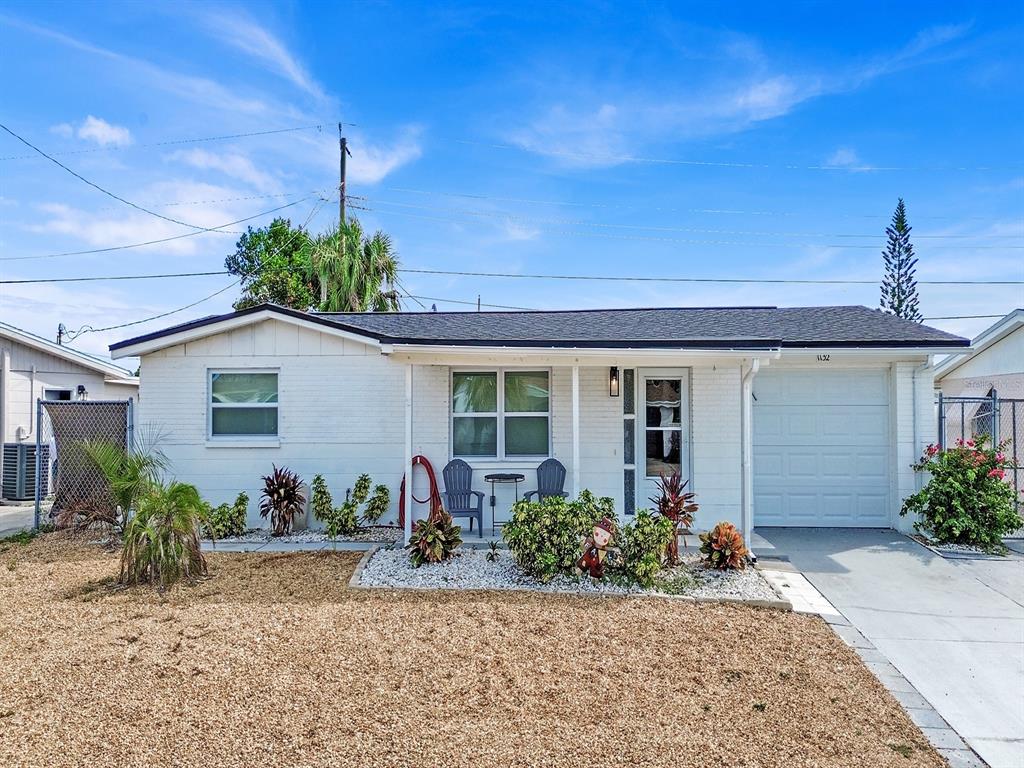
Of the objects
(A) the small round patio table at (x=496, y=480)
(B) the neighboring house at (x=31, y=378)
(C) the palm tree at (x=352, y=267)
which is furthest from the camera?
(C) the palm tree at (x=352, y=267)

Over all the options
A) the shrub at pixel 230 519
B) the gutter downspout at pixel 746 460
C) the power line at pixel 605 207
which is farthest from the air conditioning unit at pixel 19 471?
the power line at pixel 605 207

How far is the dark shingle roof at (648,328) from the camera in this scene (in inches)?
272

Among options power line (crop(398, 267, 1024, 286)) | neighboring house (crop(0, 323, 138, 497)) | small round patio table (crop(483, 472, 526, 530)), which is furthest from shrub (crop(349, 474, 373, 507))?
power line (crop(398, 267, 1024, 286))

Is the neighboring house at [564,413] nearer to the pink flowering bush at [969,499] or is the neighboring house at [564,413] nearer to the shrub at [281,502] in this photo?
the shrub at [281,502]

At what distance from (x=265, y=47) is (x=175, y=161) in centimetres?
929

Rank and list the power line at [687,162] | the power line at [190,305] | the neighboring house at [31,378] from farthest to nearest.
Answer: the power line at [190,305]
the power line at [687,162]
the neighboring house at [31,378]

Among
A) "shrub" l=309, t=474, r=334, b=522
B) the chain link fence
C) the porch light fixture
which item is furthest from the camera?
the chain link fence

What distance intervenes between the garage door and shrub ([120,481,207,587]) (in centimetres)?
737

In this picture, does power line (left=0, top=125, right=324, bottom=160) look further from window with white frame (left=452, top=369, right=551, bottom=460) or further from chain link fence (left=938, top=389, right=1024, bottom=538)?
chain link fence (left=938, top=389, right=1024, bottom=538)

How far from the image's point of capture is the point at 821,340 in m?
8.20

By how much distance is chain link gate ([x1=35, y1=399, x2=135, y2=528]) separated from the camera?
877 cm

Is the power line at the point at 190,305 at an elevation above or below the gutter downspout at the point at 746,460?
above

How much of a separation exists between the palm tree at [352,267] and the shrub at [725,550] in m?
13.8

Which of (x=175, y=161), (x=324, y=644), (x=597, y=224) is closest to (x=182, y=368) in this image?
(x=324, y=644)
